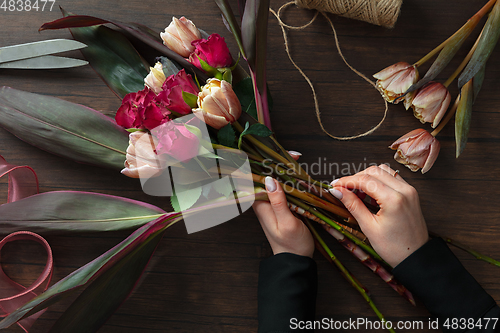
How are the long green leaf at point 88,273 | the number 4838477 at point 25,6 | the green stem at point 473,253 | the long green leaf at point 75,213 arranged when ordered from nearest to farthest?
the long green leaf at point 88,273 < the long green leaf at point 75,213 < the green stem at point 473,253 < the number 4838477 at point 25,6

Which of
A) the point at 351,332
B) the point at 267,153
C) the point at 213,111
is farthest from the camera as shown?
the point at 351,332

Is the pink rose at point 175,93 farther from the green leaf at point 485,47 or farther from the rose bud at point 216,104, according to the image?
the green leaf at point 485,47

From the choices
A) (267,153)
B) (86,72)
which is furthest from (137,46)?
(267,153)

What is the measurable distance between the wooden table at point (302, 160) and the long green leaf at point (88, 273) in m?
0.18

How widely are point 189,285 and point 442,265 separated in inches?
20.7

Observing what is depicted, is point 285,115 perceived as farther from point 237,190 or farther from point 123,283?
point 123,283

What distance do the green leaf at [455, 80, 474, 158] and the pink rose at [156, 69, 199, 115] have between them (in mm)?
551

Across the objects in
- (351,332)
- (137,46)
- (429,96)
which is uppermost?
(137,46)

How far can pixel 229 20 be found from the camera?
1.80ft

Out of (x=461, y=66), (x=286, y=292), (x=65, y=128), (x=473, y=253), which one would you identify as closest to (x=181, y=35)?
(x=65, y=128)

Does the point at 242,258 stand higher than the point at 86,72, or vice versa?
the point at 86,72

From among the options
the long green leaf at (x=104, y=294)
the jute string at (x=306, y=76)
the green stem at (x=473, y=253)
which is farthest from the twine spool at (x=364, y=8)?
the long green leaf at (x=104, y=294)

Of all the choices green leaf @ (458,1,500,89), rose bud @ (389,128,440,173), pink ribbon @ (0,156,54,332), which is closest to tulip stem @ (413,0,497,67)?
green leaf @ (458,1,500,89)

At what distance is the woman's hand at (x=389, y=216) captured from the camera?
589 millimetres
